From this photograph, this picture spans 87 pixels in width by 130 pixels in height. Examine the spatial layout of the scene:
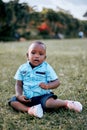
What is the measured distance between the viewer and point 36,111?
3.90 meters

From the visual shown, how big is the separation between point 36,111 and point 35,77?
1.81 feet

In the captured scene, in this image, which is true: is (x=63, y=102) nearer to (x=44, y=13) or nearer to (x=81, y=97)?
(x=81, y=97)

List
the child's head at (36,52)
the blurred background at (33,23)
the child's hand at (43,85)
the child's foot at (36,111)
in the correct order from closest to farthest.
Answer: the child's foot at (36,111)
the child's hand at (43,85)
the child's head at (36,52)
the blurred background at (33,23)

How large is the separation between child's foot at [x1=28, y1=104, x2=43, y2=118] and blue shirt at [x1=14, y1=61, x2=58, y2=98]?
0.29 metres

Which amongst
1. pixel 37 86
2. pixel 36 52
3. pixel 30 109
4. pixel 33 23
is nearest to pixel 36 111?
pixel 30 109

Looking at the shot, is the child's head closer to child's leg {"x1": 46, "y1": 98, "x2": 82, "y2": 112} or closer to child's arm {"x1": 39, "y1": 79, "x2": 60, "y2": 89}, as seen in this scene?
child's arm {"x1": 39, "y1": 79, "x2": 60, "y2": 89}

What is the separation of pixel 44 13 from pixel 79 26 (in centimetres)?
1455

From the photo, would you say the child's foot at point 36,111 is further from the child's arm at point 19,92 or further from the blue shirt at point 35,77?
the blue shirt at point 35,77

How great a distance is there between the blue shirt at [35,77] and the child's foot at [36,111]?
294 millimetres

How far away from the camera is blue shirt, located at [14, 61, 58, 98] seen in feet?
14.0

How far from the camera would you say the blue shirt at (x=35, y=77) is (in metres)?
4.28

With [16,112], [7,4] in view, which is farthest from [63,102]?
[7,4]

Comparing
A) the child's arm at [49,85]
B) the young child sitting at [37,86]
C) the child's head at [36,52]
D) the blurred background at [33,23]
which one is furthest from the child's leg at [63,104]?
the blurred background at [33,23]

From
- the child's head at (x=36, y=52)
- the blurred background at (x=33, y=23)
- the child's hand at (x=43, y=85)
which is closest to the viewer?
the child's hand at (x=43, y=85)
